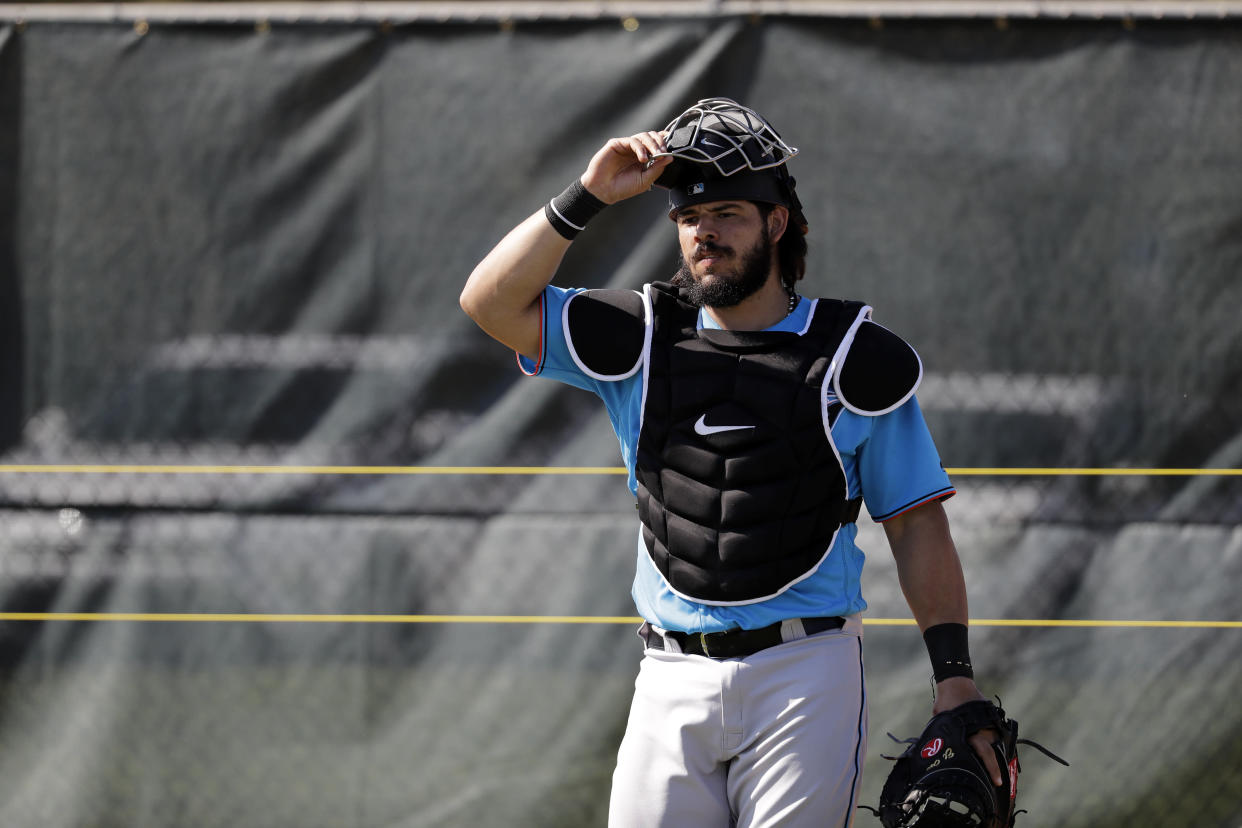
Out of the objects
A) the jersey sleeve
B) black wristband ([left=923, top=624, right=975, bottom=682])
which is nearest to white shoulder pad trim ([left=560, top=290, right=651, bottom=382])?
the jersey sleeve

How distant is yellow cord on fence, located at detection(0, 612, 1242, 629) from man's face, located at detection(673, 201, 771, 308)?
59.1 inches

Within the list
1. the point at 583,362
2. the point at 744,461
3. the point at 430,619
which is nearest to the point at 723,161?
the point at 583,362

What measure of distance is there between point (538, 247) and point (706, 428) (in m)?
0.52

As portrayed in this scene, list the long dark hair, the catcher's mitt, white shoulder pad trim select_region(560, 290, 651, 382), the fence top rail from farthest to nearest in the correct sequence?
the fence top rail
the long dark hair
white shoulder pad trim select_region(560, 290, 651, 382)
the catcher's mitt

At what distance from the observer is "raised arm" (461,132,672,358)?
248 cm

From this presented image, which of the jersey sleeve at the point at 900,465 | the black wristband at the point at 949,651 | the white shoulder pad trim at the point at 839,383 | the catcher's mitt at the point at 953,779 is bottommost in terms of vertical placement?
the catcher's mitt at the point at 953,779

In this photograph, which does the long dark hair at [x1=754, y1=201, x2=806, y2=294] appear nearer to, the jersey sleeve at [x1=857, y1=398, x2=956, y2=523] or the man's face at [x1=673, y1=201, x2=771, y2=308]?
the man's face at [x1=673, y1=201, x2=771, y2=308]

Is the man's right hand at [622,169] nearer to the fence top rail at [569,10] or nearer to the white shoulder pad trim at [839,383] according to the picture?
the white shoulder pad trim at [839,383]

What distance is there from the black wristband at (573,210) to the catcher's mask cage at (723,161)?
172mm

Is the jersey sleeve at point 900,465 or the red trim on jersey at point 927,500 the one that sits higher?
the jersey sleeve at point 900,465

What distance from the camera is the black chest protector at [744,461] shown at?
245 centimetres

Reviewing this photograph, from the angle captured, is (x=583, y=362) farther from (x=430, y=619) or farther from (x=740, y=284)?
(x=430, y=619)

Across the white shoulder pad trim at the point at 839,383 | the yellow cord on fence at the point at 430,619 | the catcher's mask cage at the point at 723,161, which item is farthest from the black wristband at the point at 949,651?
the yellow cord on fence at the point at 430,619

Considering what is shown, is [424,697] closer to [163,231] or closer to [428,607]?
[428,607]
